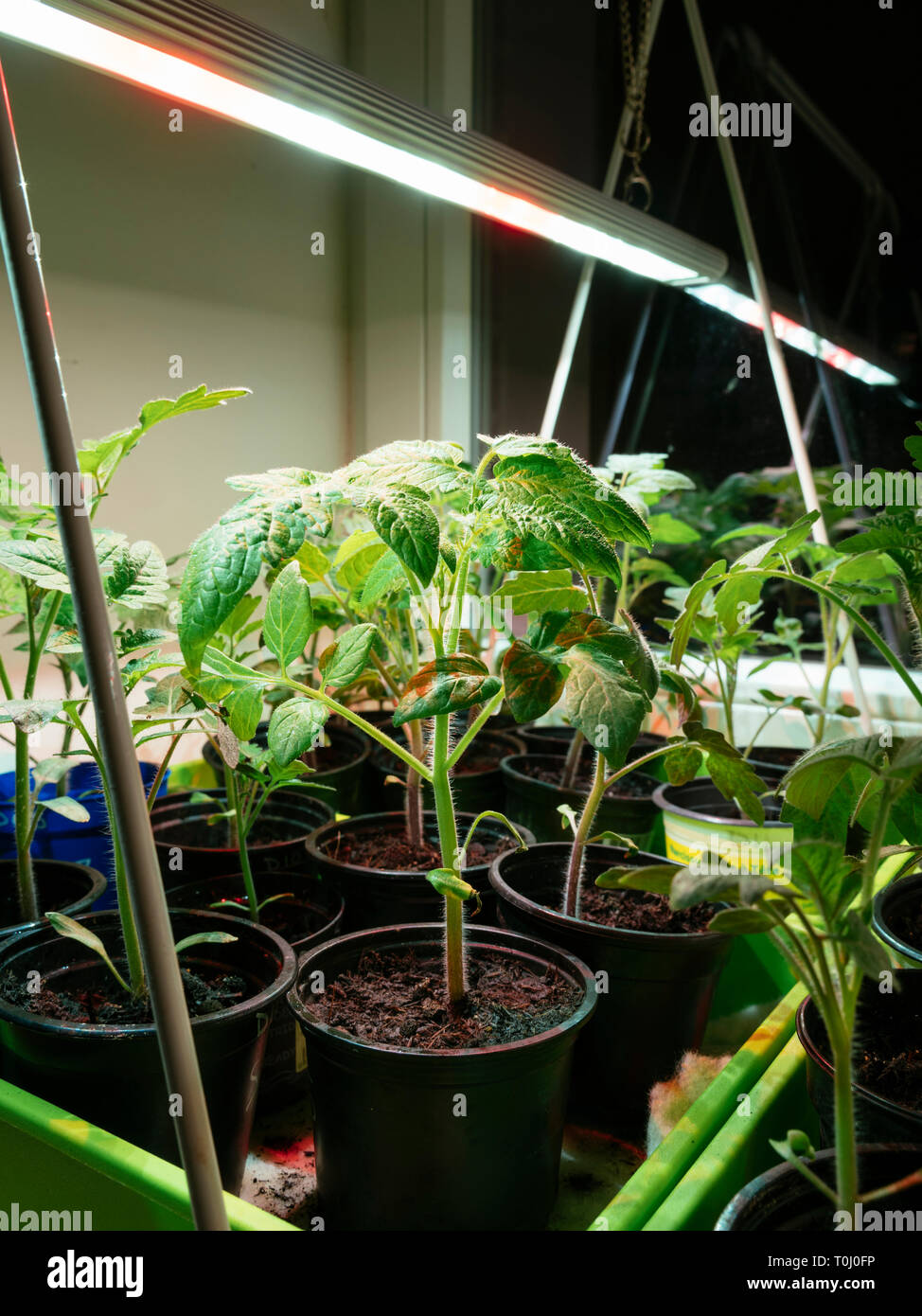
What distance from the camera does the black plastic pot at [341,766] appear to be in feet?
4.86

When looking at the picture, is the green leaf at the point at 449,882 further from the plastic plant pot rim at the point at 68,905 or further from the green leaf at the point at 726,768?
the plastic plant pot rim at the point at 68,905

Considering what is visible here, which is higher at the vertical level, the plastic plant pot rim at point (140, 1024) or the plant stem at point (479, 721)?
the plant stem at point (479, 721)

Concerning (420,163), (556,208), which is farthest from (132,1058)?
(556,208)

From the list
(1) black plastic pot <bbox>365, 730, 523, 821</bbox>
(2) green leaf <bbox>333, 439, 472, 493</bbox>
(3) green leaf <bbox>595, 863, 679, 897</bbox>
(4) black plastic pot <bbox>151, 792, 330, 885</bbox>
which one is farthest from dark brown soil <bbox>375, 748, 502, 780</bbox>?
(3) green leaf <bbox>595, 863, 679, 897</bbox>

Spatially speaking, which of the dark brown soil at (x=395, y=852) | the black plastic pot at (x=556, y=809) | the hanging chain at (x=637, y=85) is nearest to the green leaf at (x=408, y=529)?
the dark brown soil at (x=395, y=852)

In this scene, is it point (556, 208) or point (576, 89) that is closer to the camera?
point (556, 208)

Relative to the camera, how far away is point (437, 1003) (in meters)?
0.81

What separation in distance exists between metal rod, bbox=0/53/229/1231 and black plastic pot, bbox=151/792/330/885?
724 mm

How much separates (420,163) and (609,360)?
4.43 feet

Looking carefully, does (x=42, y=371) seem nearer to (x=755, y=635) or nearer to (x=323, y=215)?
(x=755, y=635)

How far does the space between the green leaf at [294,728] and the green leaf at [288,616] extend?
104 millimetres

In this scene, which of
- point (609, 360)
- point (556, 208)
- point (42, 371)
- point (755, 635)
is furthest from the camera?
point (609, 360)

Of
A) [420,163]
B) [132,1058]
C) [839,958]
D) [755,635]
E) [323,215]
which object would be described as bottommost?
[132,1058]

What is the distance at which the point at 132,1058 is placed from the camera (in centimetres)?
73
